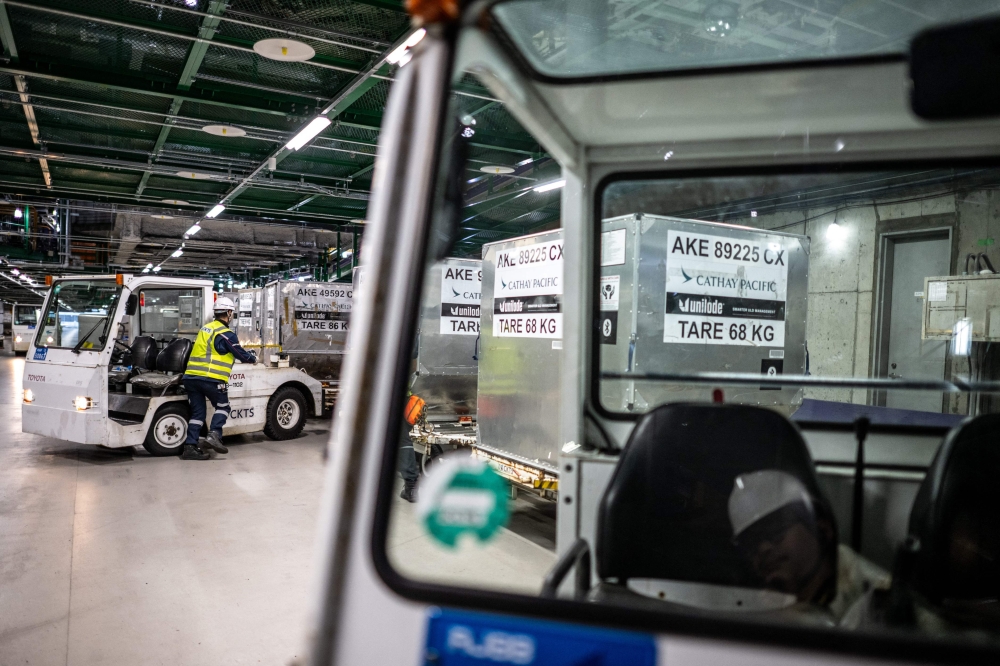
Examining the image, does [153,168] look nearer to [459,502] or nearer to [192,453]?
[192,453]

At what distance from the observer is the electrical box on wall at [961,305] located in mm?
4586

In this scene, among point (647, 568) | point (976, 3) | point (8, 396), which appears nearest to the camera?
point (647, 568)

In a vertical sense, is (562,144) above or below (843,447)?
above

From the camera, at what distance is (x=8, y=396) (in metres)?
14.4

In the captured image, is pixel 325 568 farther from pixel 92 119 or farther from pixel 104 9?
pixel 92 119

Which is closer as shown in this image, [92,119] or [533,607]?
[533,607]

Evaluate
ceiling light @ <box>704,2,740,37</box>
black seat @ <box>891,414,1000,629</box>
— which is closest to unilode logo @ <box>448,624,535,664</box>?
black seat @ <box>891,414,1000,629</box>

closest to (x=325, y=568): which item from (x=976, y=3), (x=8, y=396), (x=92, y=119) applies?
(x=976, y=3)

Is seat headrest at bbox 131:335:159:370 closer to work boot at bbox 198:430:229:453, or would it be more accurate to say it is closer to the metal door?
work boot at bbox 198:430:229:453

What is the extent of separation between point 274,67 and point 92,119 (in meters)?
3.86

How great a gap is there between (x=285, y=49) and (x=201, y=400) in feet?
14.4

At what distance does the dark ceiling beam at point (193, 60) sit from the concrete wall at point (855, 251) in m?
5.38

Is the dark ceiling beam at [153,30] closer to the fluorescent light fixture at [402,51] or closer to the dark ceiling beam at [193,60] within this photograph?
the dark ceiling beam at [193,60]

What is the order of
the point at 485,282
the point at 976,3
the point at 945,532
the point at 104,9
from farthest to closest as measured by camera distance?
the point at 104,9
the point at 485,282
the point at 976,3
the point at 945,532
